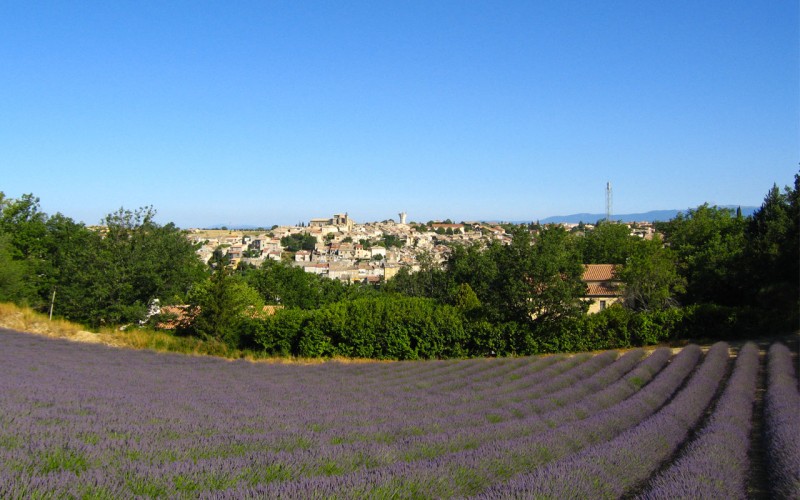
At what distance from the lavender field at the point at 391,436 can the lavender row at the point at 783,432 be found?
0.03 meters

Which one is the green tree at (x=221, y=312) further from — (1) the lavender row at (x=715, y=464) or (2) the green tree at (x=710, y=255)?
(2) the green tree at (x=710, y=255)

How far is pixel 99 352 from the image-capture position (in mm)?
17656

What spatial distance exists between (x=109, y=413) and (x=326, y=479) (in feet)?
13.8

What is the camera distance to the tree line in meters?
23.8

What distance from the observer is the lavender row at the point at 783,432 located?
5.16 m

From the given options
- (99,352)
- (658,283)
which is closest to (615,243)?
(658,283)

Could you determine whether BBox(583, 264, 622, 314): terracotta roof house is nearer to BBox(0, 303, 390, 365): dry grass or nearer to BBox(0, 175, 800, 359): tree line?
BBox(0, 175, 800, 359): tree line

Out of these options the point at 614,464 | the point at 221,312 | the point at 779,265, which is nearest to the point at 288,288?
the point at 221,312

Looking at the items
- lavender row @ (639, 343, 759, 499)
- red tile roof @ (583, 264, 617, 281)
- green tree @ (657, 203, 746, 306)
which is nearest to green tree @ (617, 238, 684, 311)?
green tree @ (657, 203, 746, 306)

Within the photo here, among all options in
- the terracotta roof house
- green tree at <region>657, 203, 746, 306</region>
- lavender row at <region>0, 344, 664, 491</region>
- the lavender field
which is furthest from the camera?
the terracotta roof house

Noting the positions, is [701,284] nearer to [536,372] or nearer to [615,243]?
[615,243]

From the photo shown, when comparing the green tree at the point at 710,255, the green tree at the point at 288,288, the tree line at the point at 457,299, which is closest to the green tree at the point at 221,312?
the tree line at the point at 457,299

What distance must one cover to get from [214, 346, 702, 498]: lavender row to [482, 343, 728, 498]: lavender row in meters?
0.28

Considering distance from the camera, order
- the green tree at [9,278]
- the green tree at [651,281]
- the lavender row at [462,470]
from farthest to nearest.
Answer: the green tree at [651,281]
the green tree at [9,278]
the lavender row at [462,470]
